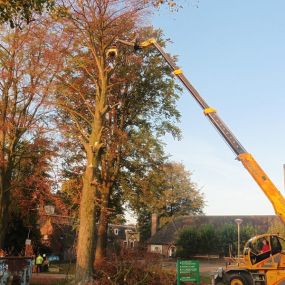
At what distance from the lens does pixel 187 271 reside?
1753 centimetres

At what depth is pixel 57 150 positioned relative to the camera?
27.8 m

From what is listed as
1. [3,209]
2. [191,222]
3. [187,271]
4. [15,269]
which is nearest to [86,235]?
[15,269]

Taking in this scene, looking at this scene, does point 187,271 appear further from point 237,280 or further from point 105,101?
point 105,101

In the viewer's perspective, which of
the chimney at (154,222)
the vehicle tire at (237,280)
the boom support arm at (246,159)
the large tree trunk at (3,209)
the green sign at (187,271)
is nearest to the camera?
the boom support arm at (246,159)

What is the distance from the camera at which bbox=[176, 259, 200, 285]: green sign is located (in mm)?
17309

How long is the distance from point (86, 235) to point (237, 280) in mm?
6809

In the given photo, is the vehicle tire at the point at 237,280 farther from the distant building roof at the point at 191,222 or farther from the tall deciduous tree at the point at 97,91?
the distant building roof at the point at 191,222

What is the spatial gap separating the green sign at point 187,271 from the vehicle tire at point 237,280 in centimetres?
181

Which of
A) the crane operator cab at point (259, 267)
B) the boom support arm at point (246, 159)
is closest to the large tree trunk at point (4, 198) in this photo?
the crane operator cab at point (259, 267)

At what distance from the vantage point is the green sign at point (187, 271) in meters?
17.3

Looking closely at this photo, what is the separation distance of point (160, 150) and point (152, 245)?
130ft

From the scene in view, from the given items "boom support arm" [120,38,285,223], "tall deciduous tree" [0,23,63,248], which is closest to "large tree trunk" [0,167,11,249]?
"tall deciduous tree" [0,23,63,248]

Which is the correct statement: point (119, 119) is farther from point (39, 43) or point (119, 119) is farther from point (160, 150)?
point (39, 43)

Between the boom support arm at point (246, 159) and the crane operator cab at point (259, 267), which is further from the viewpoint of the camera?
the crane operator cab at point (259, 267)
